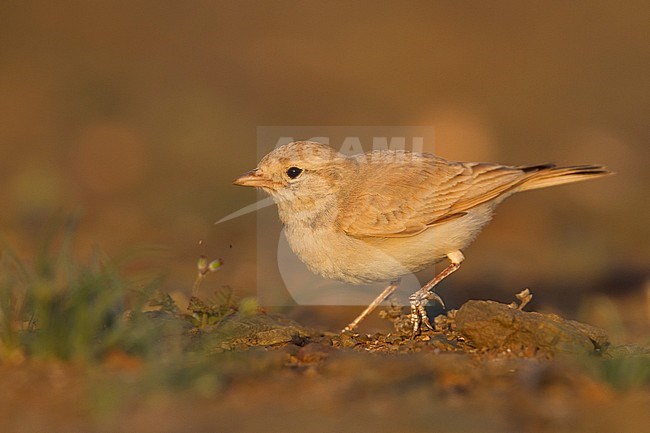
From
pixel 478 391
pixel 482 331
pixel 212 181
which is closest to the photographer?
pixel 478 391

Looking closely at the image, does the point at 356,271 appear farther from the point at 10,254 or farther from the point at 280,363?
the point at 10,254

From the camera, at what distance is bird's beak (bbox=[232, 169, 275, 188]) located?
6.99m

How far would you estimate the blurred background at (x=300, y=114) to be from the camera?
34.9 ft

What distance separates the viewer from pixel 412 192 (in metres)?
7.35

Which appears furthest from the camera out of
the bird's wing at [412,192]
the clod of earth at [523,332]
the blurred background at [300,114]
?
the blurred background at [300,114]

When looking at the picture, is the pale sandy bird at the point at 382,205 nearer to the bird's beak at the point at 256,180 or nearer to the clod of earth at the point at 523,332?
the bird's beak at the point at 256,180

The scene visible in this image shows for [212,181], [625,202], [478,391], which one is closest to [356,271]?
[478,391]

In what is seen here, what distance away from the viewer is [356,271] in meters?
6.85

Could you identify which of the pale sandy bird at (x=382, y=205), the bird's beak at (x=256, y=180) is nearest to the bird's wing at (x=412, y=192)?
the pale sandy bird at (x=382, y=205)

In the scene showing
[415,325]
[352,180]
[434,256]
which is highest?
[352,180]

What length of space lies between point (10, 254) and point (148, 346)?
102cm

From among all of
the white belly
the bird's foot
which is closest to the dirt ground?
the bird's foot

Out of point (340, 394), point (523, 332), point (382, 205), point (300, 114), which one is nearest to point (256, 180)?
point (382, 205)

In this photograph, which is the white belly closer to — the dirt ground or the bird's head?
the bird's head
